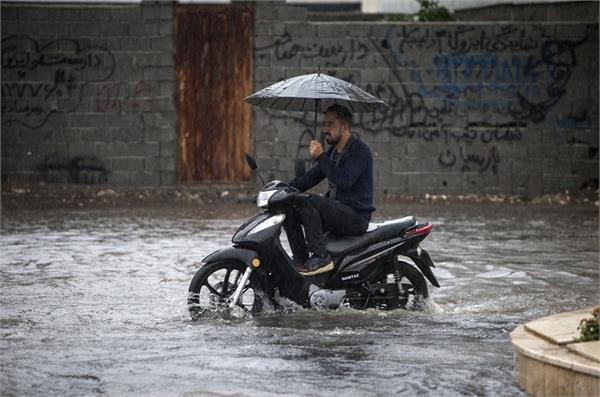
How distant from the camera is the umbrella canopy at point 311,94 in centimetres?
1014

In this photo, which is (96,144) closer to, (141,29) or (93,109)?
(93,109)

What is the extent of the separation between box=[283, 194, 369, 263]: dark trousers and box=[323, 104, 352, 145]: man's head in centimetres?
50

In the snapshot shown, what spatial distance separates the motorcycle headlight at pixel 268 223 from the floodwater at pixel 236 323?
665 mm

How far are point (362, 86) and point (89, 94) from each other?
405 centimetres

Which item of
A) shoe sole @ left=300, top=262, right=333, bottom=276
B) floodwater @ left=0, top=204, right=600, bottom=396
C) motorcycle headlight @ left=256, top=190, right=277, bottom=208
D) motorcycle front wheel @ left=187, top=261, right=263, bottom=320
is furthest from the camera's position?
shoe sole @ left=300, top=262, right=333, bottom=276

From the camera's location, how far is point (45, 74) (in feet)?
63.4

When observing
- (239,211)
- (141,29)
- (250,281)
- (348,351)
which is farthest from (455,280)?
(141,29)

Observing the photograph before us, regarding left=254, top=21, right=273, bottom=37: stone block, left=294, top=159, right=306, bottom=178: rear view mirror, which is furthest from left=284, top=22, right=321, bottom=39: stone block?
left=294, top=159, right=306, bottom=178: rear view mirror

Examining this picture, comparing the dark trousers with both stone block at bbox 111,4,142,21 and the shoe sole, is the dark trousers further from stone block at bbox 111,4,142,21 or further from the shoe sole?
stone block at bbox 111,4,142,21

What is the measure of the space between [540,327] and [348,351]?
55.4 inches

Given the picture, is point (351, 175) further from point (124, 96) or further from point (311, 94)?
point (124, 96)

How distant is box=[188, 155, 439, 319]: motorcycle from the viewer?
980cm

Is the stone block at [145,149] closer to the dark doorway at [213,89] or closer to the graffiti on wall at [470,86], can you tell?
the dark doorway at [213,89]

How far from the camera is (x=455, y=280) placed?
12.0m
